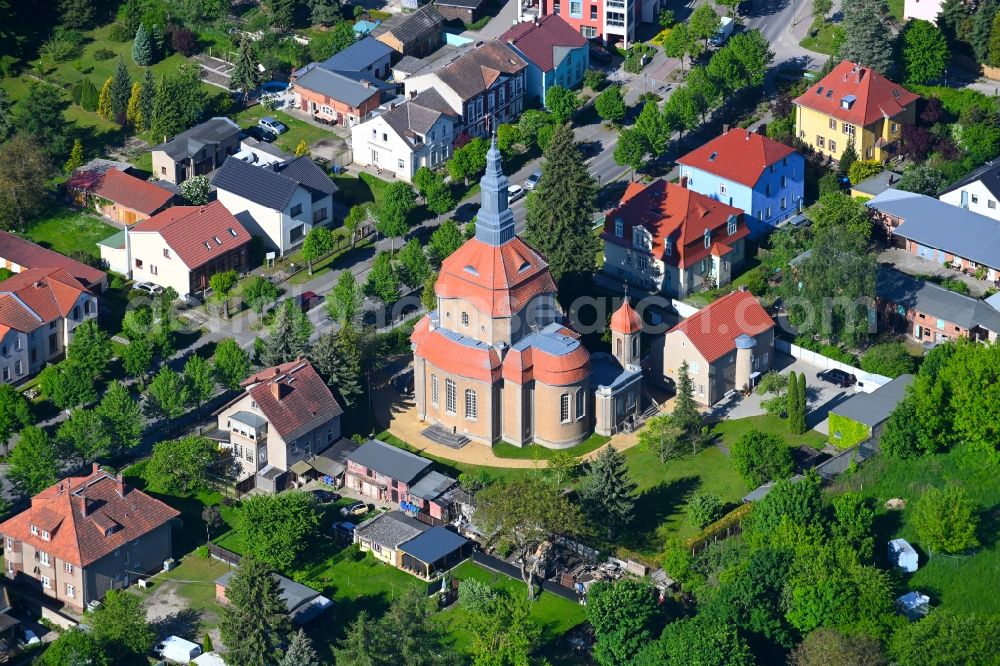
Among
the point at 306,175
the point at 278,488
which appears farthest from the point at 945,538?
the point at 306,175

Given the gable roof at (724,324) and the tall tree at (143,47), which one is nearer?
the gable roof at (724,324)

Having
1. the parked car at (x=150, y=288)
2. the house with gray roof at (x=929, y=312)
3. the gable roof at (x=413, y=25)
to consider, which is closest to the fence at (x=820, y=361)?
the house with gray roof at (x=929, y=312)

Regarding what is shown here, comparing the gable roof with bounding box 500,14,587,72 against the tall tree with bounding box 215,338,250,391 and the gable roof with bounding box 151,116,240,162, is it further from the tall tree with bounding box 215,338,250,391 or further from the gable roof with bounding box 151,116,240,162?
the tall tree with bounding box 215,338,250,391

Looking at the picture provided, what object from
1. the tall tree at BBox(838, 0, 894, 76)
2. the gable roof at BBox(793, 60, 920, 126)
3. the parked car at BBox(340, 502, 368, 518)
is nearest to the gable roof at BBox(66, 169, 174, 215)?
the parked car at BBox(340, 502, 368, 518)

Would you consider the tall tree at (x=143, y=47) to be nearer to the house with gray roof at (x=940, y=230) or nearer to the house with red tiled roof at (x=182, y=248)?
the house with red tiled roof at (x=182, y=248)

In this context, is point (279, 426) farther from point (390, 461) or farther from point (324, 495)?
point (390, 461)

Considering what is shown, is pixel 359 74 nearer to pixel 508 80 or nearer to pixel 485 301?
pixel 508 80

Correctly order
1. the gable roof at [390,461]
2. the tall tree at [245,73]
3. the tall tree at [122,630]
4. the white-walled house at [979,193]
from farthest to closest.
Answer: the tall tree at [245,73]
the white-walled house at [979,193]
the gable roof at [390,461]
the tall tree at [122,630]
